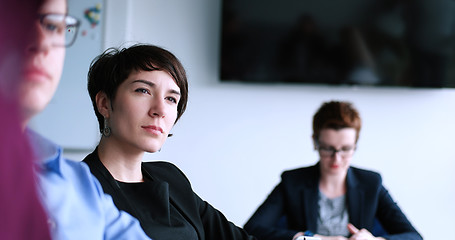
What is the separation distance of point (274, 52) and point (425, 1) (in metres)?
1.05

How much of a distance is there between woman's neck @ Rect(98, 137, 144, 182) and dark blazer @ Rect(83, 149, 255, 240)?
3 centimetres

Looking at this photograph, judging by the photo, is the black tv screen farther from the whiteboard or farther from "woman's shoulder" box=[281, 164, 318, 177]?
"woman's shoulder" box=[281, 164, 318, 177]

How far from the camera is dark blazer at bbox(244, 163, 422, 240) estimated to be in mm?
2062

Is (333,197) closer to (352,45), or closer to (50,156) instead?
(352,45)

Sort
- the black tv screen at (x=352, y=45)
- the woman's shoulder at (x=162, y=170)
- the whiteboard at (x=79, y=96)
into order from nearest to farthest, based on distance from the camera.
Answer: the woman's shoulder at (x=162, y=170)
the whiteboard at (x=79, y=96)
the black tv screen at (x=352, y=45)

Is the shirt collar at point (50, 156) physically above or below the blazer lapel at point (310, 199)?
above

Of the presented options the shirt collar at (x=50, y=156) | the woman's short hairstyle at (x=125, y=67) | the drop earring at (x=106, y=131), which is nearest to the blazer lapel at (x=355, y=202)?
the woman's short hairstyle at (x=125, y=67)

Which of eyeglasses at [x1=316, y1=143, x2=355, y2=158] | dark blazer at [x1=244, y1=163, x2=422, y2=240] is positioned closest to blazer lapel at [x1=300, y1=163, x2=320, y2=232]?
dark blazer at [x1=244, y1=163, x2=422, y2=240]

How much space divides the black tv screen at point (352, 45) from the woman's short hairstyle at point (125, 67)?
1.91 meters

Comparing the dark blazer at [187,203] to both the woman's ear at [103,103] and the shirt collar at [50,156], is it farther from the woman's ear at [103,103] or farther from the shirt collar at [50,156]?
the shirt collar at [50,156]

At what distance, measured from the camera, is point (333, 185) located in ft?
7.11

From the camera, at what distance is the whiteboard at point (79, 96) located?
3.18m

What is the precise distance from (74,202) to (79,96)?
2.76 meters

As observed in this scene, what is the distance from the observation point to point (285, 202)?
214 cm
